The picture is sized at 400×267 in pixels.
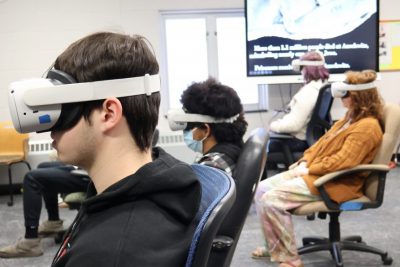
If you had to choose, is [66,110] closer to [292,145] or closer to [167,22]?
[292,145]

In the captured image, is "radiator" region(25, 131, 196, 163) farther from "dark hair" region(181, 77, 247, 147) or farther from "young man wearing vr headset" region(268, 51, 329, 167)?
"dark hair" region(181, 77, 247, 147)

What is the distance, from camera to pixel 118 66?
87 cm

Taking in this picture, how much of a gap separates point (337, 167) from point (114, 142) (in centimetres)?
188

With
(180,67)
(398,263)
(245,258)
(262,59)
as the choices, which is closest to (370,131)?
(398,263)

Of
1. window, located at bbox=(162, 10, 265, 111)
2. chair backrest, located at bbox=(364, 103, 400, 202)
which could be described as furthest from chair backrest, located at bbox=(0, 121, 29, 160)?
chair backrest, located at bbox=(364, 103, 400, 202)

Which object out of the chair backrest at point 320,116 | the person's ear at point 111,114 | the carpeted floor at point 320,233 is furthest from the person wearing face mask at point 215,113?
the chair backrest at point 320,116

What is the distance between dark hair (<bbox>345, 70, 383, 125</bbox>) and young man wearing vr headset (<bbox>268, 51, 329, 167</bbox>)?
911 mm

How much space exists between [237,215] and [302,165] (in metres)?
1.38

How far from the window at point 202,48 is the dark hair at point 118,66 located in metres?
4.13

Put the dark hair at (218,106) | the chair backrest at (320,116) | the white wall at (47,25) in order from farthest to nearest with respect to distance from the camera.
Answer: the white wall at (47,25) → the chair backrest at (320,116) → the dark hair at (218,106)

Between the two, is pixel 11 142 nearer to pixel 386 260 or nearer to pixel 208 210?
pixel 386 260

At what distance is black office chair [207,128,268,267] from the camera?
1.47 m

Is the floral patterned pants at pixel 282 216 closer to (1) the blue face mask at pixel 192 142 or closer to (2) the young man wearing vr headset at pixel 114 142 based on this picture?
(1) the blue face mask at pixel 192 142

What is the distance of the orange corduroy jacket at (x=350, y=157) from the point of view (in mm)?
2512
